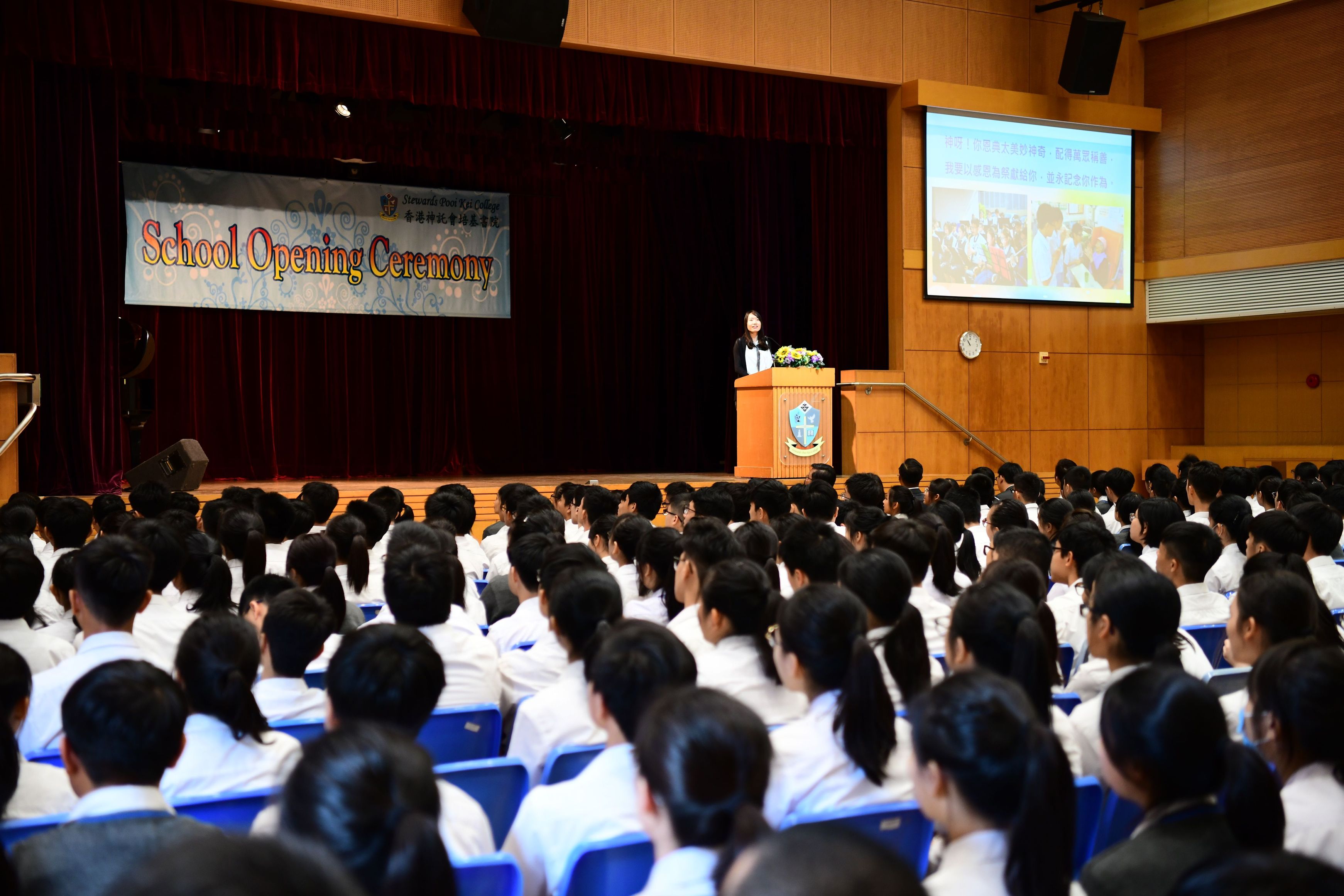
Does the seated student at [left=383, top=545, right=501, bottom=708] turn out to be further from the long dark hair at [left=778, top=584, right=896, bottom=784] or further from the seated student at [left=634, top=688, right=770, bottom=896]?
the seated student at [left=634, top=688, right=770, bottom=896]

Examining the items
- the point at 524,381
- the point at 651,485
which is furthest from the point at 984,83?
the point at 651,485

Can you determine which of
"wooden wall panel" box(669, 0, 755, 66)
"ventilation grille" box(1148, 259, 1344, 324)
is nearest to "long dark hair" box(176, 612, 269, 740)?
"wooden wall panel" box(669, 0, 755, 66)

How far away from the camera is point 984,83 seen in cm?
1091

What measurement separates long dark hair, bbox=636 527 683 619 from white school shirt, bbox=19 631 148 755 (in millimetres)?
1533

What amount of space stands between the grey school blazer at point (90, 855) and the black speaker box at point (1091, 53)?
35.2 ft

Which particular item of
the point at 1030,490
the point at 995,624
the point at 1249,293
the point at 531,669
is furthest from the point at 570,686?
the point at 1249,293

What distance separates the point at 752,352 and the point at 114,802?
8.92 metres

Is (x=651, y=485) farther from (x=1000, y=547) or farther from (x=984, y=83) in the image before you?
(x=984, y=83)

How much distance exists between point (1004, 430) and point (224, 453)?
7.57 metres

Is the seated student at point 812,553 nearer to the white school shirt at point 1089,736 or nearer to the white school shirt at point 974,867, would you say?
the white school shirt at point 1089,736

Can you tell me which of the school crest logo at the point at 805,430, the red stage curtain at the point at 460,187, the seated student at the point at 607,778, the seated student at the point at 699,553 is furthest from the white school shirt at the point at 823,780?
the red stage curtain at the point at 460,187

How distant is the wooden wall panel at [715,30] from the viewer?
9.52 m

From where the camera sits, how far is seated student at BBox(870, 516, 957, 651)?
343cm

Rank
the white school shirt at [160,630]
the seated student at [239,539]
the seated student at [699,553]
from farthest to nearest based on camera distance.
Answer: the seated student at [239,539] → the seated student at [699,553] → the white school shirt at [160,630]
